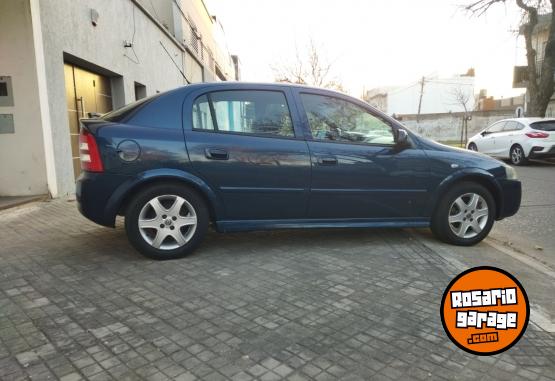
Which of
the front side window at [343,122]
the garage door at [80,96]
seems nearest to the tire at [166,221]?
the front side window at [343,122]

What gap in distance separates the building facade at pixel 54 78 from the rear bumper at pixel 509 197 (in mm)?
6021

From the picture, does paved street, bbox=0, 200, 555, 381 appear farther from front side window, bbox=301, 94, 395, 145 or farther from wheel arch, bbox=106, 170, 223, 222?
front side window, bbox=301, 94, 395, 145

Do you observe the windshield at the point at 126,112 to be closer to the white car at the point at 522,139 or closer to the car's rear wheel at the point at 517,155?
the white car at the point at 522,139

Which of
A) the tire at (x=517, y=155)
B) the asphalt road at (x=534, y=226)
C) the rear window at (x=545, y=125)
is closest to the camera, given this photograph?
the asphalt road at (x=534, y=226)

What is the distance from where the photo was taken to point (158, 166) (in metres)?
3.97

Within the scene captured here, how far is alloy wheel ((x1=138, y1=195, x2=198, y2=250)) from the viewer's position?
3.99 metres

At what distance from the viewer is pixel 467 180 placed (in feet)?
15.7

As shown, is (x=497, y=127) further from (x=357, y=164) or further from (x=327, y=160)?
(x=327, y=160)

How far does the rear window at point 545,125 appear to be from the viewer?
44.7 feet

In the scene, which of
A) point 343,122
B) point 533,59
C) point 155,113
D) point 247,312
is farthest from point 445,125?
point 247,312

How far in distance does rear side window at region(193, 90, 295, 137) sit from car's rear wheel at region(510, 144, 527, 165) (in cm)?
1201

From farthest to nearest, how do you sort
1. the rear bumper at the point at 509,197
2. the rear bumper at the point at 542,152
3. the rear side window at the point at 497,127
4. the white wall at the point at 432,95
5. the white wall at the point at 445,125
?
the white wall at the point at 432,95
the white wall at the point at 445,125
the rear side window at the point at 497,127
the rear bumper at the point at 542,152
the rear bumper at the point at 509,197

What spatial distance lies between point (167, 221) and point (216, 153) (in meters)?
0.76

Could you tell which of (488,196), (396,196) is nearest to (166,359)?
(396,196)
